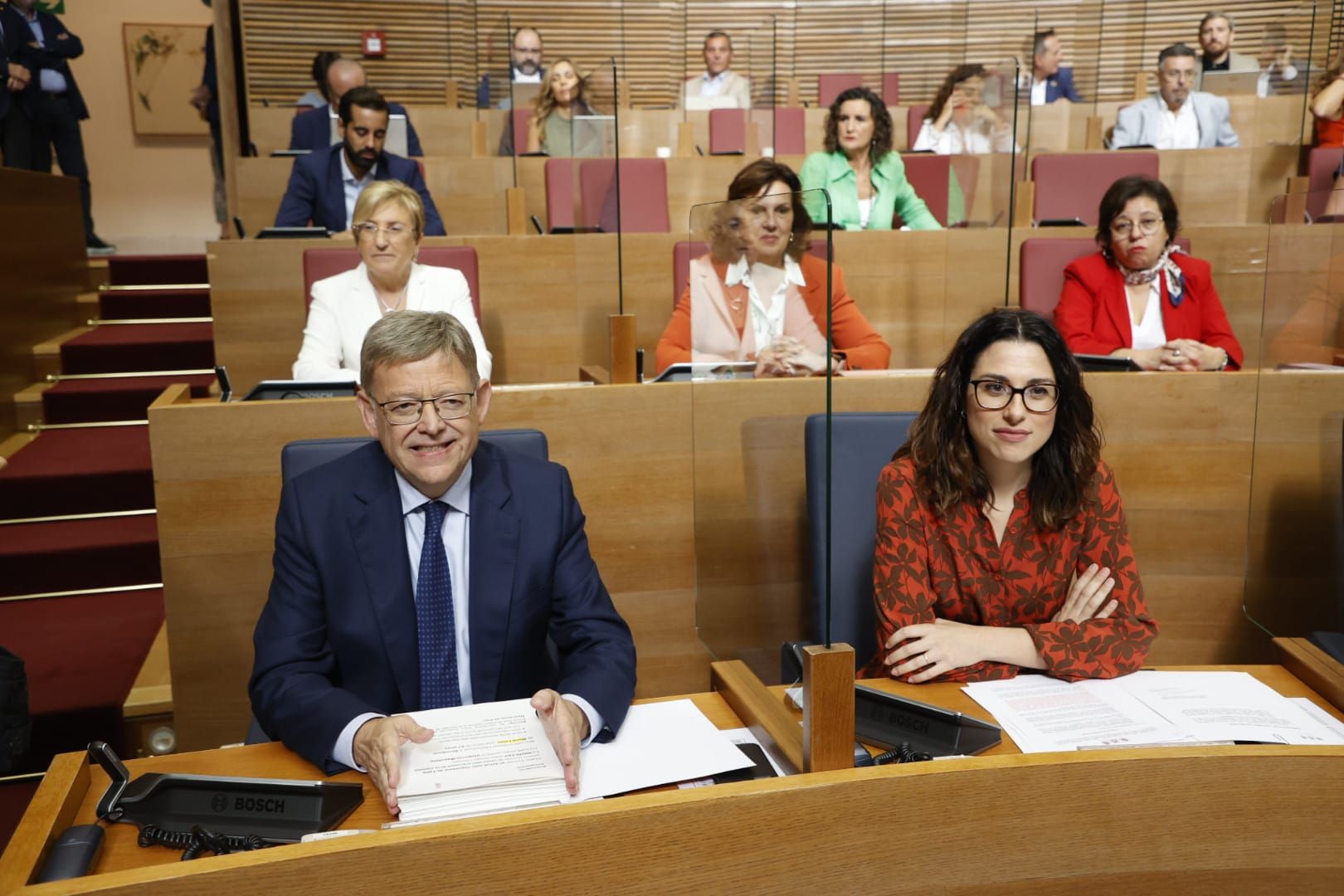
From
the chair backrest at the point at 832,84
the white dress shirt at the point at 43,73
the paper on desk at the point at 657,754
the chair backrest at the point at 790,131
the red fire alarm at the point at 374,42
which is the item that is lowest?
the paper on desk at the point at 657,754

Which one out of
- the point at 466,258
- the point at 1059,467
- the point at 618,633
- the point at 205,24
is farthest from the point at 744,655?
the point at 205,24

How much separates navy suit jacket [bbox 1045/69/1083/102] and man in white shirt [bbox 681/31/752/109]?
1.68 metres

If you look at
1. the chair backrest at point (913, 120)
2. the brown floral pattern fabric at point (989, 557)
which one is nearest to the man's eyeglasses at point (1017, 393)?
the brown floral pattern fabric at point (989, 557)

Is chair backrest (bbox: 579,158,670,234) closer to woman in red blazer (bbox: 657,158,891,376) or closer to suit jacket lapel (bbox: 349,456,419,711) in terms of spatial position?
woman in red blazer (bbox: 657,158,891,376)

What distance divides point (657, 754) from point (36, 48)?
5138mm

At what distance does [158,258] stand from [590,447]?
335cm

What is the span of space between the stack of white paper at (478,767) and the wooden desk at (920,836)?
19cm

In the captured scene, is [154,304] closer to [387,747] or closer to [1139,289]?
[1139,289]

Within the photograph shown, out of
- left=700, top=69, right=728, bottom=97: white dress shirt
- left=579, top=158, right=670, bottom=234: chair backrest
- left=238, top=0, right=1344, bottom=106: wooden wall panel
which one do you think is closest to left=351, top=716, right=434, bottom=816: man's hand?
left=579, top=158, right=670, bottom=234: chair backrest

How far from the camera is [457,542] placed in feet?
4.61

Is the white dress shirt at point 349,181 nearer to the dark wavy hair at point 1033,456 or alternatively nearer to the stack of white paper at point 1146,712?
the dark wavy hair at point 1033,456

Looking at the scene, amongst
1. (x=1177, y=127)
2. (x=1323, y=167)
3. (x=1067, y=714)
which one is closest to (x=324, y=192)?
(x=1067, y=714)

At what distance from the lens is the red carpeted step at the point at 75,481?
303 centimetres

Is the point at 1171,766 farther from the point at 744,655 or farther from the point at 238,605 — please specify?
the point at 238,605
